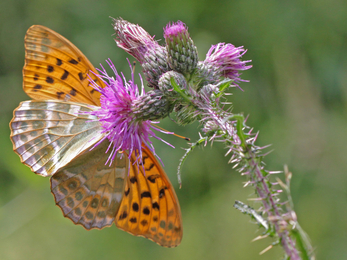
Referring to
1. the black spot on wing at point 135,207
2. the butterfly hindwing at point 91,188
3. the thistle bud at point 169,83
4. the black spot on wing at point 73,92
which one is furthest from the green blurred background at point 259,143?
the thistle bud at point 169,83

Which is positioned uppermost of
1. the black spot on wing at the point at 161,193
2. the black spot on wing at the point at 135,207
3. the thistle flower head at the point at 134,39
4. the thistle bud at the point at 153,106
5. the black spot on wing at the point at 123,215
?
the thistle flower head at the point at 134,39

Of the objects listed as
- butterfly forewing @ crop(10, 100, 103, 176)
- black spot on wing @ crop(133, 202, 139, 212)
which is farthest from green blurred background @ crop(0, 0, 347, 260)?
black spot on wing @ crop(133, 202, 139, 212)

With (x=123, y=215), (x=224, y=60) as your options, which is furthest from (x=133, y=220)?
(x=224, y=60)

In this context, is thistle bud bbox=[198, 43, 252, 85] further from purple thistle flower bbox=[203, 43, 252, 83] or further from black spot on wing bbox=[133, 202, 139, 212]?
black spot on wing bbox=[133, 202, 139, 212]

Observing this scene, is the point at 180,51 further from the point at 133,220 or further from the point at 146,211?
the point at 133,220

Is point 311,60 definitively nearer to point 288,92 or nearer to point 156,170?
point 288,92

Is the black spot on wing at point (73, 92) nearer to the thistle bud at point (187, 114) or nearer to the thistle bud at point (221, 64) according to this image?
the thistle bud at point (187, 114)

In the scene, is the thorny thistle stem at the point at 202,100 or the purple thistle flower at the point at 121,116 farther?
the purple thistle flower at the point at 121,116
